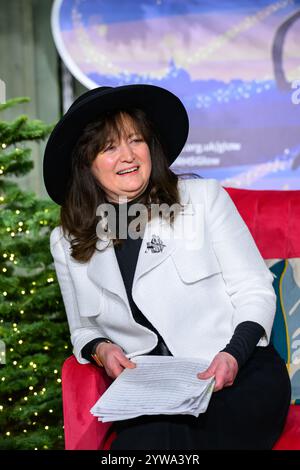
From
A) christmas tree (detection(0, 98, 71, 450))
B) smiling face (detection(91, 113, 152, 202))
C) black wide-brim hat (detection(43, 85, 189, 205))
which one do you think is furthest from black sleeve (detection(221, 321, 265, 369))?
christmas tree (detection(0, 98, 71, 450))

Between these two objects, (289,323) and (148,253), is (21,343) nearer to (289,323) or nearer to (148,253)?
(148,253)

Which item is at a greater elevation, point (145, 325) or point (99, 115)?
point (99, 115)

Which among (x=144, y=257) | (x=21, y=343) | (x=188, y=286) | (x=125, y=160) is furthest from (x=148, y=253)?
(x=21, y=343)

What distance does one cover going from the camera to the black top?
1905 millimetres

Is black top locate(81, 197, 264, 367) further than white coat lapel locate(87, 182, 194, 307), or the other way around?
A: white coat lapel locate(87, 182, 194, 307)

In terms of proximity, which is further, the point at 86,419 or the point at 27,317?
the point at 27,317

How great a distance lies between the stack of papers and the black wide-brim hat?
0.61 meters

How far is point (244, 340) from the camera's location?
1.92 meters

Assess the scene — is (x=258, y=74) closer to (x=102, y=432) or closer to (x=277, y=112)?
(x=277, y=112)

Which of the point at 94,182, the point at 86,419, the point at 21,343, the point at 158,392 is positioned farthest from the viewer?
the point at 21,343

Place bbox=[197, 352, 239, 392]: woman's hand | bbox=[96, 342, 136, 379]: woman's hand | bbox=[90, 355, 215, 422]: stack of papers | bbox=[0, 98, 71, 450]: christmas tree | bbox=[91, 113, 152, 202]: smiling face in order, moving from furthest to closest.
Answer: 1. bbox=[0, 98, 71, 450]: christmas tree
2. bbox=[91, 113, 152, 202]: smiling face
3. bbox=[96, 342, 136, 379]: woman's hand
4. bbox=[197, 352, 239, 392]: woman's hand
5. bbox=[90, 355, 215, 422]: stack of papers

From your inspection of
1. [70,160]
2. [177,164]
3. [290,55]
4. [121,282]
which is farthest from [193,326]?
[290,55]

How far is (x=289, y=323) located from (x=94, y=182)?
68 centimetres

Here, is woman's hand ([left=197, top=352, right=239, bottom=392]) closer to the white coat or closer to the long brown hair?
the white coat
